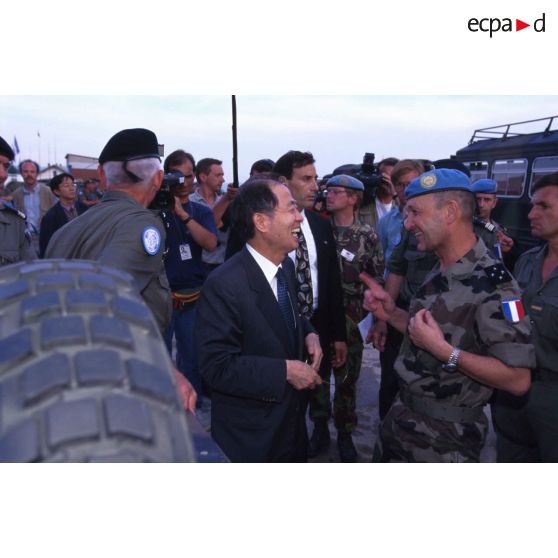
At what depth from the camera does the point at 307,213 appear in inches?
146

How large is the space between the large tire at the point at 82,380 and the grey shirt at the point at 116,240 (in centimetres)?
111

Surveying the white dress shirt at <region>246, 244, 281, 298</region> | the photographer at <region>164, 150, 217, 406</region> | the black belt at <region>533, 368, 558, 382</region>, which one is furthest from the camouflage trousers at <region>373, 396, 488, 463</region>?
the photographer at <region>164, 150, 217, 406</region>

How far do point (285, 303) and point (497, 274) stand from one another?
987mm

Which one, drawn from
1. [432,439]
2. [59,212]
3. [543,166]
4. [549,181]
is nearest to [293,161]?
[549,181]

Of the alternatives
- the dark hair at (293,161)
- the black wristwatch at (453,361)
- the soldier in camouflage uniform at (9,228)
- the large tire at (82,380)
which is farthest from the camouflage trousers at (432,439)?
the soldier in camouflage uniform at (9,228)

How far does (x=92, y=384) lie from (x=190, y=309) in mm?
3989

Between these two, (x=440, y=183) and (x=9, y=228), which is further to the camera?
(x=9, y=228)

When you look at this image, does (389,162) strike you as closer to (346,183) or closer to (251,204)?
(346,183)

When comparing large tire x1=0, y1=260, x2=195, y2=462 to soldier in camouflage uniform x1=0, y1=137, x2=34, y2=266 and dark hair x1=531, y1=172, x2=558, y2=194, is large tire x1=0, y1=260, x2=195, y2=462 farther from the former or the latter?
soldier in camouflage uniform x1=0, y1=137, x2=34, y2=266

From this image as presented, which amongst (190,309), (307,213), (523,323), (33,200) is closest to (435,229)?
(523,323)

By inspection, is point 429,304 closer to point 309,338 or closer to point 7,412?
point 309,338

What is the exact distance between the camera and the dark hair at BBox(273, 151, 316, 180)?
12.7ft

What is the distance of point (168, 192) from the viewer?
425 cm

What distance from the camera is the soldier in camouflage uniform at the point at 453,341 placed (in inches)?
77.1
